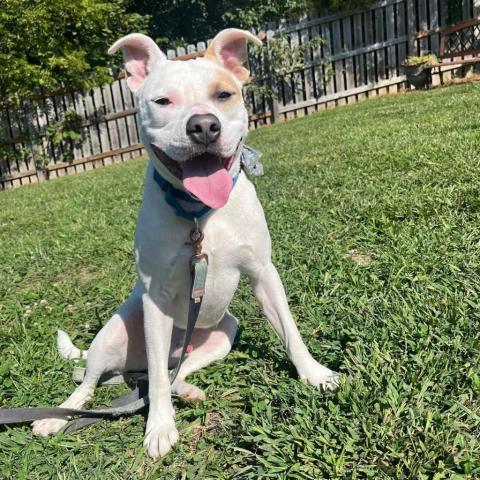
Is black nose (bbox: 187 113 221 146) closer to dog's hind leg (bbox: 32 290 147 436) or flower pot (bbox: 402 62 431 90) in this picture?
dog's hind leg (bbox: 32 290 147 436)

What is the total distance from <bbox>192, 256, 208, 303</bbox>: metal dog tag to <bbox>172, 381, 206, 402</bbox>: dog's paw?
43 cm

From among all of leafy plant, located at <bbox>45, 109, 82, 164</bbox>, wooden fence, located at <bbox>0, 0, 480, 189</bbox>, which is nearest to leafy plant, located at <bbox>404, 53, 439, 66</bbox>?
wooden fence, located at <bbox>0, 0, 480, 189</bbox>

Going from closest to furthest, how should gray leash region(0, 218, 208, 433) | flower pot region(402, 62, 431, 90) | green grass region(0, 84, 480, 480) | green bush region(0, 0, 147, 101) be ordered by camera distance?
green grass region(0, 84, 480, 480)
gray leash region(0, 218, 208, 433)
green bush region(0, 0, 147, 101)
flower pot region(402, 62, 431, 90)

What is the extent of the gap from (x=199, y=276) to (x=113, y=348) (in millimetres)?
657

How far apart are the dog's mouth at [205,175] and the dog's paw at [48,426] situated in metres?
1.22

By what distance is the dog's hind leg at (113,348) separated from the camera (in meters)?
2.40

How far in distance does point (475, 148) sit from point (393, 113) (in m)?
3.69

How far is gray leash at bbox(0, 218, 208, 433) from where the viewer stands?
6.77 ft

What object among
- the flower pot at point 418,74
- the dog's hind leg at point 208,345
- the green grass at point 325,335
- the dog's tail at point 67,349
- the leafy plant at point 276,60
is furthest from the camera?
the leafy plant at point 276,60

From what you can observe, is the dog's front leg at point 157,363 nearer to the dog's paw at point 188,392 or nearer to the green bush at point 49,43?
the dog's paw at point 188,392

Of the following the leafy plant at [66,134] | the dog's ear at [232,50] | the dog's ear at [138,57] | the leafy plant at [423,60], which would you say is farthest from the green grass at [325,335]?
the leafy plant at [66,134]

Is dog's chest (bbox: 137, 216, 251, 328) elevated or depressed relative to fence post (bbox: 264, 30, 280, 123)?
depressed

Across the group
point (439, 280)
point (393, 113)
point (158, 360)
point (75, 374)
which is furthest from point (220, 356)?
point (393, 113)

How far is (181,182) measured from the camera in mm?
2021
